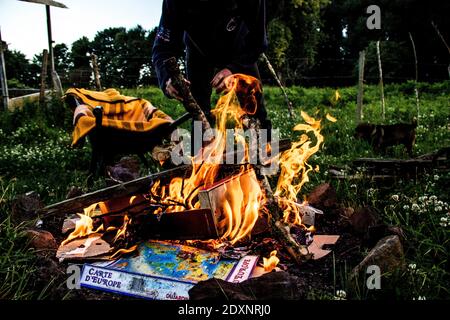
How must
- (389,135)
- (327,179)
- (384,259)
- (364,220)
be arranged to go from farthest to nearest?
(389,135) < (327,179) < (364,220) < (384,259)

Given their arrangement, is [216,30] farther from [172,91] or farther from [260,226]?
[260,226]

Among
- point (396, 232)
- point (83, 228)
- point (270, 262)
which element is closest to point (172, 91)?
point (83, 228)

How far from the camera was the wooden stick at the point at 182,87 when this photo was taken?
259 cm

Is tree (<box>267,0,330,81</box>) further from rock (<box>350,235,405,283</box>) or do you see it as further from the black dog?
rock (<box>350,235,405,283</box>)

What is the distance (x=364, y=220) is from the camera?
2.77m

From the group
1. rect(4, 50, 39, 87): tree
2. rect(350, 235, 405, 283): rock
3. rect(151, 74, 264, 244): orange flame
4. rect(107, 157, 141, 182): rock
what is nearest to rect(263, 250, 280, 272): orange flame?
rect(151, 74, 264, 244): orange flame

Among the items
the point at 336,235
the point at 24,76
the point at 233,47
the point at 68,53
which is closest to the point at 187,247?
the point at 336,235

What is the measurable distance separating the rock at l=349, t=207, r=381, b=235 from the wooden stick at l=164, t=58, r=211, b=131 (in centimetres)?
129

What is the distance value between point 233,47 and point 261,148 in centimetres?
112

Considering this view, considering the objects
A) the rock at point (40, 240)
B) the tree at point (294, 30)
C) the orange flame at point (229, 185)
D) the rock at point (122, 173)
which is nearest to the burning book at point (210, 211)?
the orange flame at point (229, 185)

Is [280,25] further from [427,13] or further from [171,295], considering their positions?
[171,295]

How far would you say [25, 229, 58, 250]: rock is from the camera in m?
2.80

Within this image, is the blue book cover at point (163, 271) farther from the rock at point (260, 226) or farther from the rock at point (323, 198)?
the rock at point (323, 198)

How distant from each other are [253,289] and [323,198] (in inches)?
63.8
